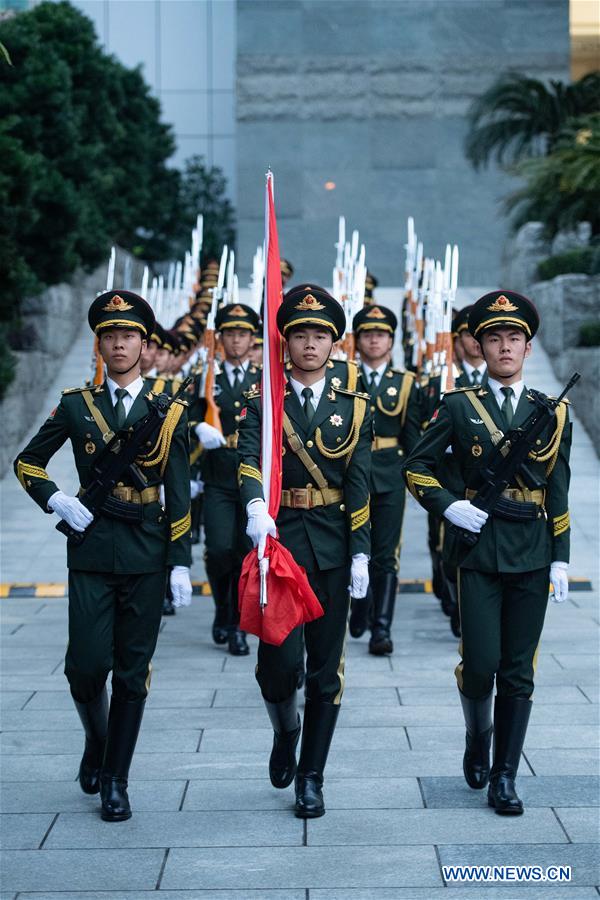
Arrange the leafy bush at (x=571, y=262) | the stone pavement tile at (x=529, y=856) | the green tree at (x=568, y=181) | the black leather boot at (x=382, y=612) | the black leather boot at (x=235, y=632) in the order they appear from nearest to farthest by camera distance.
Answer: the stone pavement tile at (x=529, y=856) < the black leather boot at (x=382, y=612) < the black leather boot at (x=235, y=632) < the leafy bush at (x=571, y=262) < the green tree at (x=568, y=181)

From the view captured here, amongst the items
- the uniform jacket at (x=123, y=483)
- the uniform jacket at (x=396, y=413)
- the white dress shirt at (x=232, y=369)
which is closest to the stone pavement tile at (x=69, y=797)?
the uniform jacket at (x=123, y=483)

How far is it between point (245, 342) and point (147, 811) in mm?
4299

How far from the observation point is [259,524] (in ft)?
18.2

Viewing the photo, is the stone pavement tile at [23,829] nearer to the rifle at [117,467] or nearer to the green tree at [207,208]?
the rifle at [117,467]

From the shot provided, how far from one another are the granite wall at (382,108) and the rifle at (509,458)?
2422cm

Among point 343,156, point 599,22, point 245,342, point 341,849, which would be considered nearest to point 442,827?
point 341,849

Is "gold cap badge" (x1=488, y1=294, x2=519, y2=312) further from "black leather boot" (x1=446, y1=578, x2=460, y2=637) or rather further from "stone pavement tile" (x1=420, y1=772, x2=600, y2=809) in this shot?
"black leather boot" (x1=446, y1=578, x2=460, y2=637)

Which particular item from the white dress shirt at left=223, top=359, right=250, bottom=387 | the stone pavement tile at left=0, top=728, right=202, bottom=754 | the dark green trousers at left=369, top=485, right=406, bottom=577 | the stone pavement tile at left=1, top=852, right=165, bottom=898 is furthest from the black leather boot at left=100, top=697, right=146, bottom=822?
the white dress shirt at left=223, top=359, right=250, bottom=387

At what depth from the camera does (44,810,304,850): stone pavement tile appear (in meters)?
5.34

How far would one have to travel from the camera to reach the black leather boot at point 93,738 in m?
5.89

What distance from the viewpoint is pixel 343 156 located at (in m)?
30.0

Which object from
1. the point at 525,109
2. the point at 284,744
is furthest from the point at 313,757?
the point at 525,109

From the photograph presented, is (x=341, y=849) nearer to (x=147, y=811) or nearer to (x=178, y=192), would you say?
(x=147, y=811)

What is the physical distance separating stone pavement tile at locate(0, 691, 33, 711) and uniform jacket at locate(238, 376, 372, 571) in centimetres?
243
